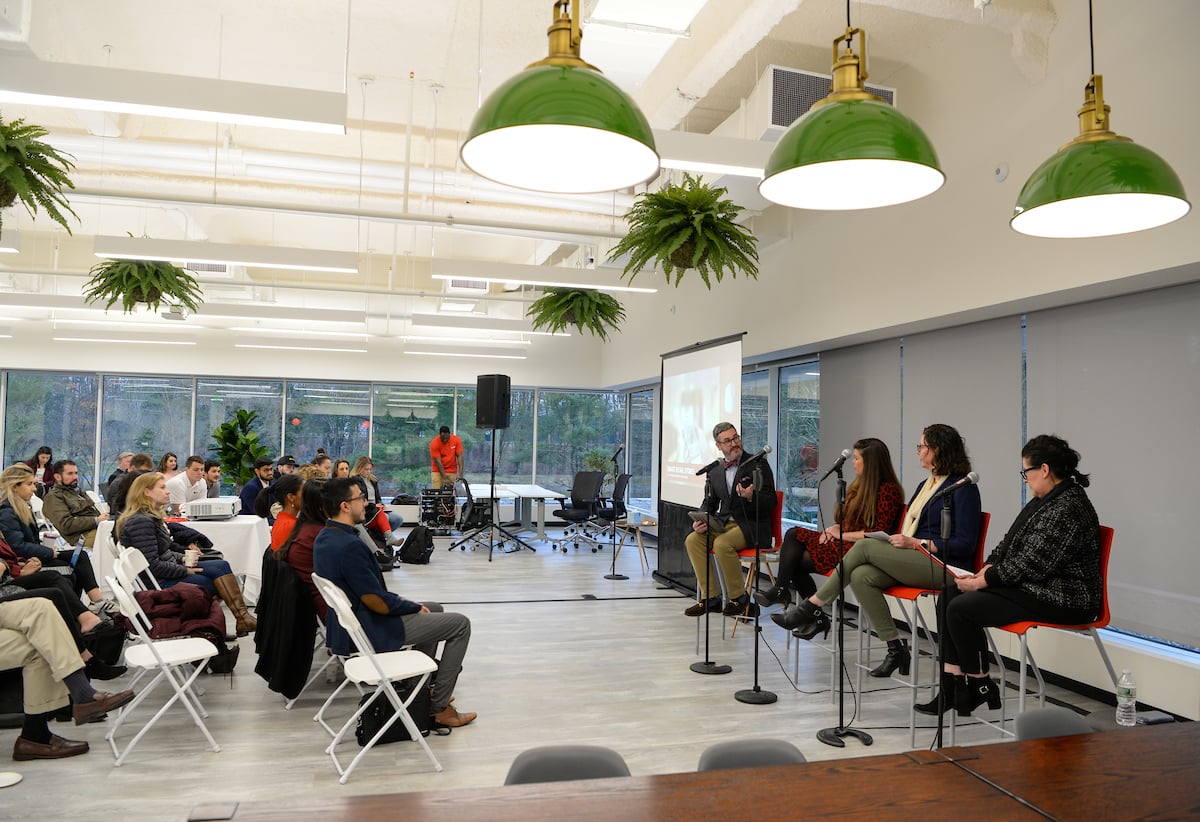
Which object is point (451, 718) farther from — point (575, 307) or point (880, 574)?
point (575, 307)

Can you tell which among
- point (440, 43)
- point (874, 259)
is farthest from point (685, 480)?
point (440, 43)

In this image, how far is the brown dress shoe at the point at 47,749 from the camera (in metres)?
3.75

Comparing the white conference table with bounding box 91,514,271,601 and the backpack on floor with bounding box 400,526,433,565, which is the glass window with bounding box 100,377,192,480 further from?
the white conference table with bounding box 91,514,271,601

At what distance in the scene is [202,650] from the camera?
4.11 metres

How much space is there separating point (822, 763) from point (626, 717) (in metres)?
2.80

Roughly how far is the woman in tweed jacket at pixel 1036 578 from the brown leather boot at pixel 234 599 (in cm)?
460

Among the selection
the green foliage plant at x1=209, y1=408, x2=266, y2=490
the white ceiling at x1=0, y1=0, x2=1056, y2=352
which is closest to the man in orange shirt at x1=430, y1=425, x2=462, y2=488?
the green foliage plant at x1=209, y1=408, x2=266, y2=490

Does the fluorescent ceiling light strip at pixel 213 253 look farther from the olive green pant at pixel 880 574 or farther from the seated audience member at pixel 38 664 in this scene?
the olive green pant at pixel 880 574

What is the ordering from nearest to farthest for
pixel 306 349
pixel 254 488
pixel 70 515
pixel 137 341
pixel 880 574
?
1. pixel 880 574
2. pixel 70 515
3. pixel 254 488
4. pixel 137 341
5. pixel 306 349

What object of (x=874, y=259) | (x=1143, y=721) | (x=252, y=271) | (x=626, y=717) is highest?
(x=252, y=271)

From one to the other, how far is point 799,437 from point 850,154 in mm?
6773

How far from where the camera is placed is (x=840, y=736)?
4.16 meters

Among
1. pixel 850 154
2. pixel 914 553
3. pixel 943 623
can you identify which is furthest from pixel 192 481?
pixel 850 154

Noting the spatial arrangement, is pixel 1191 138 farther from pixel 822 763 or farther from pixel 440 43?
pixel 440 43
